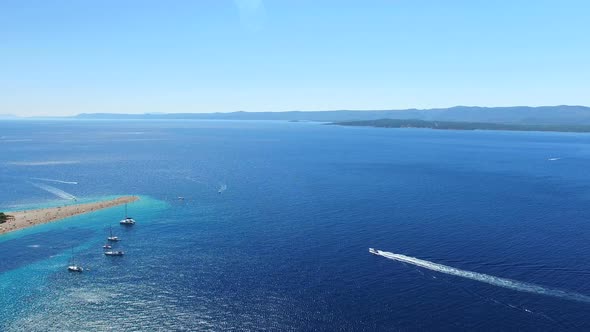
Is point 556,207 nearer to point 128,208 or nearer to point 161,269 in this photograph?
point 161,269

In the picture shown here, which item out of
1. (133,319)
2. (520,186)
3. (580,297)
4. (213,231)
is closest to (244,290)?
(133,319)

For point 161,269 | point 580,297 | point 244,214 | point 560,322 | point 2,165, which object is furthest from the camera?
point 2,165

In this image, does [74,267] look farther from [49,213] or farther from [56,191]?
[56,191]

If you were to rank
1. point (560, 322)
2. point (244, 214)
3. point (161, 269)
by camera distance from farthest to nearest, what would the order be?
point (244, 214) → point (161, 269) → point (560, 322)

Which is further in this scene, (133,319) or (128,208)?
(128,208)

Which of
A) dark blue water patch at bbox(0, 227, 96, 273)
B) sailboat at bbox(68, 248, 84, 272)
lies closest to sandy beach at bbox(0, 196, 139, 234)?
dark blue water patch at bbox(0, 227, 96, 273)

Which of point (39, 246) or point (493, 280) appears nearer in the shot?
point (493, 280)

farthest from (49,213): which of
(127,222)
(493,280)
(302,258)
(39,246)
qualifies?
(493,280)

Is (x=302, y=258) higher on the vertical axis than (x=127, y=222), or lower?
lower
